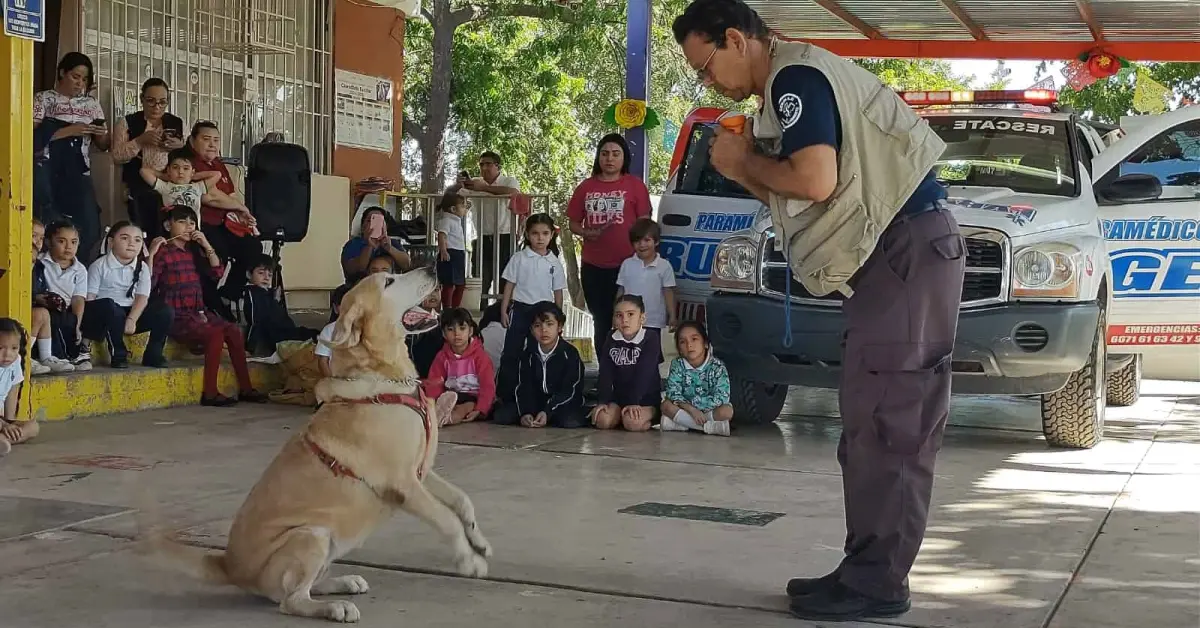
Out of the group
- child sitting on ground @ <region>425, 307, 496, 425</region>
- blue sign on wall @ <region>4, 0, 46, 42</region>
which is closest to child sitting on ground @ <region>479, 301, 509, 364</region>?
child sitting on ground @ <region>425, 307, 496, 425</region>

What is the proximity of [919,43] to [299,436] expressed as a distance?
14015mm

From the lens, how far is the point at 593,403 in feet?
33.0

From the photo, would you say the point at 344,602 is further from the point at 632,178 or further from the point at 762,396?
the point at 632,178

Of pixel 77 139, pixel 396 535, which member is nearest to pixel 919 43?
pixel 77 139

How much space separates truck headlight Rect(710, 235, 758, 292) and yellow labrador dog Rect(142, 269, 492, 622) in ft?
12.0

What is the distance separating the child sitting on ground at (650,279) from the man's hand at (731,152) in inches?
209

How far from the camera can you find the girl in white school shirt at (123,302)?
30.7ft

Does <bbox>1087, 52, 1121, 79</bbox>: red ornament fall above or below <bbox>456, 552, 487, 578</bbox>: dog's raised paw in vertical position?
above

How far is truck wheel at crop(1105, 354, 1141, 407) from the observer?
1110cm

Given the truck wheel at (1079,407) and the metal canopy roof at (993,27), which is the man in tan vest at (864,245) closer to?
the truck wheel at (1079,407)

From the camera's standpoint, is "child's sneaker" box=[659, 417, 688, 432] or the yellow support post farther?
"child's sneaker" box=[659, 417, 688, 432]

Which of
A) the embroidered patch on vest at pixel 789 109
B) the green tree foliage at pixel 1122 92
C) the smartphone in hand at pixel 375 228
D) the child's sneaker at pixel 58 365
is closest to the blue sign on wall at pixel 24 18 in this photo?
the child's sneaker at pixel 58 365

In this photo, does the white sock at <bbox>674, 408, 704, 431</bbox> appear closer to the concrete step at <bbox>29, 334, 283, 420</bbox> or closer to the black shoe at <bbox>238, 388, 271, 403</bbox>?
the black shoe at <bbox>238, 388, 271, 403</bbox>

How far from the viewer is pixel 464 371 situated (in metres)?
9.47
